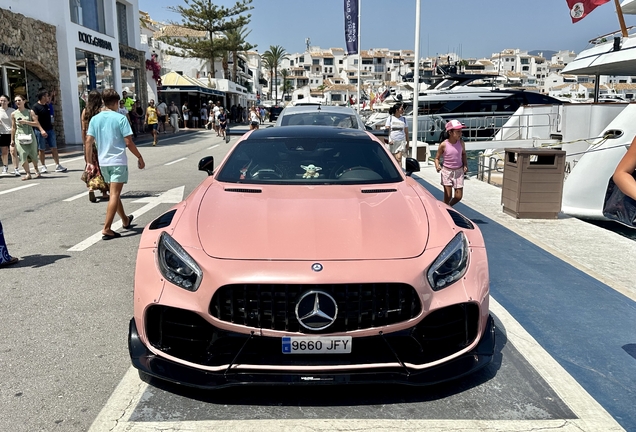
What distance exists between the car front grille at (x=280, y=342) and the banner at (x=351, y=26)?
2791 centimetres

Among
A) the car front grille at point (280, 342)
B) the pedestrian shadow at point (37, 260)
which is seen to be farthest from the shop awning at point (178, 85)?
the car front grille at point (280, 342)

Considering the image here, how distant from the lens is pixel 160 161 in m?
16.8

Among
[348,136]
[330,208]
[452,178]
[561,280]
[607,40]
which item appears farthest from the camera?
[607,40]

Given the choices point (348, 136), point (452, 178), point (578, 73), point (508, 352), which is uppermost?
point (578, 73)

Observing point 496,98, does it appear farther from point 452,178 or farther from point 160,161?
point 452,178

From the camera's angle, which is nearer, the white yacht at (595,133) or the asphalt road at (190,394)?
the asphalt road at (190,394)

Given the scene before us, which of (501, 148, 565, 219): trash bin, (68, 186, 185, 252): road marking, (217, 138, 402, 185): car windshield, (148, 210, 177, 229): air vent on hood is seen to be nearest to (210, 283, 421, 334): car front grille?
(148, 210, 177, 229): air vent on hood

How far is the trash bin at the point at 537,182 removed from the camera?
812 centimetres

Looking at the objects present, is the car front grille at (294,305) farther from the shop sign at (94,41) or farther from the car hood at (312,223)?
the shop sign at (94,41)

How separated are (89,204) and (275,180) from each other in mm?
6221

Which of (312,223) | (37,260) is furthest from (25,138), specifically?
(312,223)

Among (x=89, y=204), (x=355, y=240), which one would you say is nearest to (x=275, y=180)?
(x=355, y=240)

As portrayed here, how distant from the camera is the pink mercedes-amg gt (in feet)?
9.27

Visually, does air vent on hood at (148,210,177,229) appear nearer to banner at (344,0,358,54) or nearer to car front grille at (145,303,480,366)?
car front grille at (145,303,480,366)
